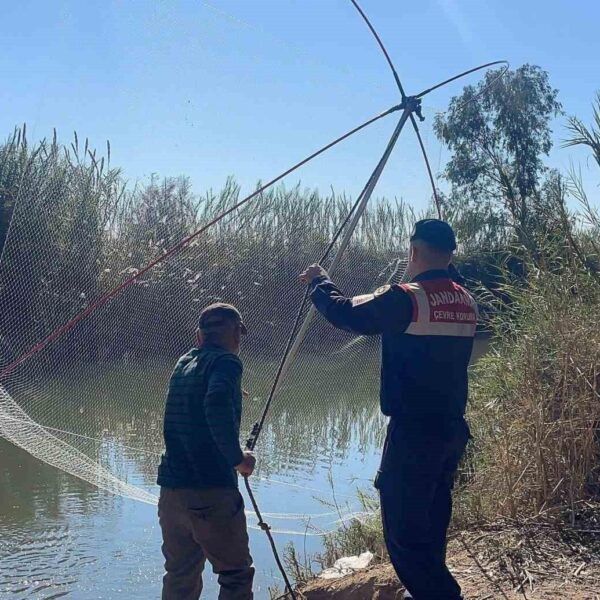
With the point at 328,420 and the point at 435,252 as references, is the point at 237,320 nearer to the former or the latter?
the point at 435,252

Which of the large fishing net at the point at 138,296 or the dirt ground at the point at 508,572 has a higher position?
the large fishing net at the point at 138,296

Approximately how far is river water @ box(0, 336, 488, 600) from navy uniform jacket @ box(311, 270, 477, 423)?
8.37 feet

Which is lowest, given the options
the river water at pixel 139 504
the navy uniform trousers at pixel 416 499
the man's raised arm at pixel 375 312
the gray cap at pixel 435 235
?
the river water at pixel 139 504

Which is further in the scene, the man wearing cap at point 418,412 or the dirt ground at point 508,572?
the dirt ground at point 508,572

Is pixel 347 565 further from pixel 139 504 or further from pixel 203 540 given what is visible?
pixel 139 504

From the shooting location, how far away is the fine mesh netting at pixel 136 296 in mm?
5461

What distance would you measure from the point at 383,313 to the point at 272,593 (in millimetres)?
2466

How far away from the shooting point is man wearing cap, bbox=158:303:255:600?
11.0 ft

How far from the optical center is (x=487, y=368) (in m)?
6.15

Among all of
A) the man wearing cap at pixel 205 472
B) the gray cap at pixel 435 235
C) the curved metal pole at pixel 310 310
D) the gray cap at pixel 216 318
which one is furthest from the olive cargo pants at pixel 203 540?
the gray cap at pixel 435 235

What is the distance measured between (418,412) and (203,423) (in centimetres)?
91

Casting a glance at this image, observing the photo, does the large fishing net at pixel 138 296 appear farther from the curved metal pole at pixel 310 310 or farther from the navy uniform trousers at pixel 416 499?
the navy uniform trousers at pixel 416 499

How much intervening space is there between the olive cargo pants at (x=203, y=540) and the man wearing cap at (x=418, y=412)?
698 millimetres

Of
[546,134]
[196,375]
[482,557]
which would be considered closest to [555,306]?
[482,557]
